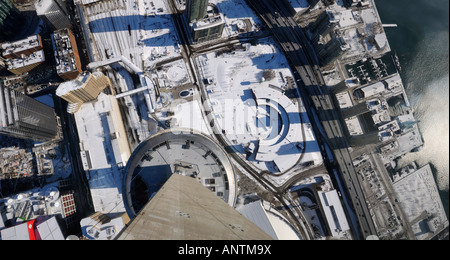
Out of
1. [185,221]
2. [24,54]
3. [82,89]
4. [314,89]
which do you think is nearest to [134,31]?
[82,89]

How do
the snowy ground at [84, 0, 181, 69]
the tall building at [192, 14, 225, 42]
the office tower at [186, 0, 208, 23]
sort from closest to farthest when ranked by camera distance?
the office tower at [186, 0, 208, 23] → the tall building at [192, 14, 225, 42] → the snowy ground at [84, 0, 181, 69]

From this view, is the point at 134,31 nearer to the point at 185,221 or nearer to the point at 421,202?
→ the point at 185,221

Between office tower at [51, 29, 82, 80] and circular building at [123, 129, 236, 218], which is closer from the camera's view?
circular building at [123, 129, 236, 218]

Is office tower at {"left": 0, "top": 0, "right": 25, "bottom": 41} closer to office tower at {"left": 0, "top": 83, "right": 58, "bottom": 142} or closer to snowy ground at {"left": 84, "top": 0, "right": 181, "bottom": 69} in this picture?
snowy ground at {"left": 84, "top": 0, "right": 181, "bottom": 69}

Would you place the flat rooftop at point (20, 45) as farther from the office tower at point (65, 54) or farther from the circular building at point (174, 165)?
the circular building at point (174, 165)

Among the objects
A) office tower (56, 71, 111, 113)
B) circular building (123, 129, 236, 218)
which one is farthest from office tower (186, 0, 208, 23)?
circular building (123, 129, 236, 218)

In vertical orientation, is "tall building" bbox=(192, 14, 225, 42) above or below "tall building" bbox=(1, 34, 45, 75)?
below

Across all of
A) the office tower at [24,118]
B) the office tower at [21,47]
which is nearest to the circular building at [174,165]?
the office tower at [24,118]
